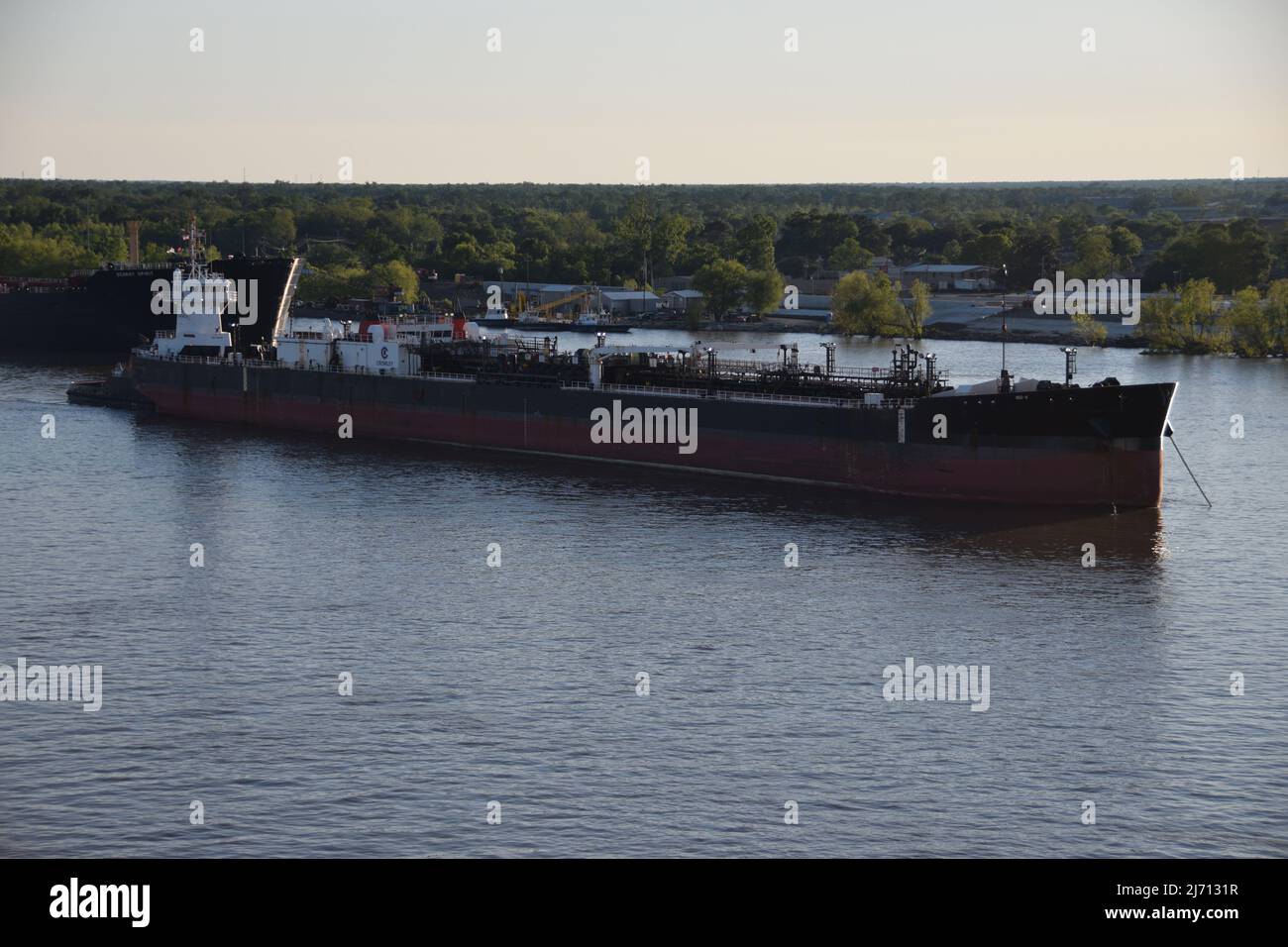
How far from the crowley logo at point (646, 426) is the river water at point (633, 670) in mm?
2738

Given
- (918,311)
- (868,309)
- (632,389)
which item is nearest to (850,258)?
(918,311)

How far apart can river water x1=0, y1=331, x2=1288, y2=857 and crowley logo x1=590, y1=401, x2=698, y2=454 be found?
2.74 m

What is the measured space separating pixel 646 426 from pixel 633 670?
27.0 meters

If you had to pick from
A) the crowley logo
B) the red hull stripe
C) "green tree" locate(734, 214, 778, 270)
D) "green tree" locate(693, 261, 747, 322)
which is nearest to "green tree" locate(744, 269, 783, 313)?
"green tree" locate(693, 261, 747, 322)

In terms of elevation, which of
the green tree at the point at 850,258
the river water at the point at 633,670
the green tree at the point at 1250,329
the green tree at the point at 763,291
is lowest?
the river water at the point at 633,670

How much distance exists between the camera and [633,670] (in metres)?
31.8

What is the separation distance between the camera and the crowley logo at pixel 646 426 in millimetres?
56219

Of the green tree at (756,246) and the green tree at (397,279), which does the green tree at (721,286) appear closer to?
the green tree at (756,246)

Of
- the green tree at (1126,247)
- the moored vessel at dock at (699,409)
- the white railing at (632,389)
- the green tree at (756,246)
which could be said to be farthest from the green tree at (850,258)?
the white railing at (632,389)

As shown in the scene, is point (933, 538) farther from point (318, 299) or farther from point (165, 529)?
point (318, 299)

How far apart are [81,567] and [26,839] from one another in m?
18.1

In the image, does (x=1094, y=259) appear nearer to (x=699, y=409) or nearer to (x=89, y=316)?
(x=89, y=316)

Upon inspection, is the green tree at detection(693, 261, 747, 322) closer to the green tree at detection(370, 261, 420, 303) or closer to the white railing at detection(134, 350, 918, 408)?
the green tree at detection(370, 261, 420, 303)

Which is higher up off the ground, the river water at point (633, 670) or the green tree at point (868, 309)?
the green tree at point (868, 309)
